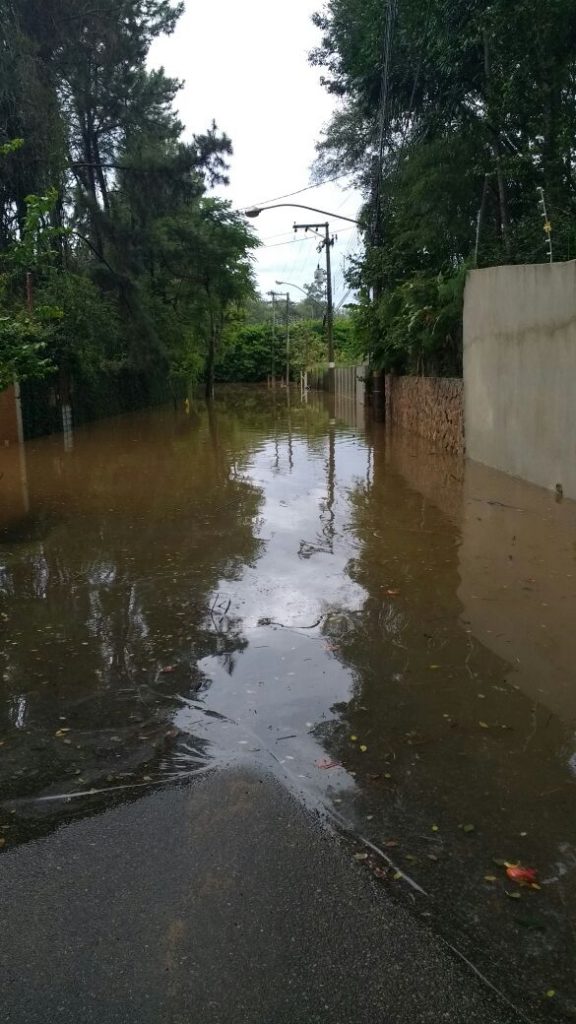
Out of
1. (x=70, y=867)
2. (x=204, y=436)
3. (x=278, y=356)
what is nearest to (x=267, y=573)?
(x=70, y=867)

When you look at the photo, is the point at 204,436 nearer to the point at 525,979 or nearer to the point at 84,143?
the point at 84,143

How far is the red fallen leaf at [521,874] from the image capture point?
284 centimetres

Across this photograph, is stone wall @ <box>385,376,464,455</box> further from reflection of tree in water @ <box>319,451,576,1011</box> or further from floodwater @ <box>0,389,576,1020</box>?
reflection of tree in water @ <box>319,451,576,1011</box>

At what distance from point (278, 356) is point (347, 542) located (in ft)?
193

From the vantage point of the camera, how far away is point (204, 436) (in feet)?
73.2

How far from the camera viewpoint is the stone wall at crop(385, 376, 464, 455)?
1561 cm

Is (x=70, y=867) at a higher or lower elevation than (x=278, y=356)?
lower

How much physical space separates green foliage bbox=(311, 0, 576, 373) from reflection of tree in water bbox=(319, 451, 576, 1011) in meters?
9.89

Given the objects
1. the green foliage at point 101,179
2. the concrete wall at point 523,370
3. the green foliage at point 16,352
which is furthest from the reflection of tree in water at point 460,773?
the green foliage at point 101,179

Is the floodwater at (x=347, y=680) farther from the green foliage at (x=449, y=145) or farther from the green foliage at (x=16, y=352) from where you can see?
the green foliage at (x=449, y=145)

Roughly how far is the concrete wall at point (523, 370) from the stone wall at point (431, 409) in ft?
3.33

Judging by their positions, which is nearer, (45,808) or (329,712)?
(45,808)

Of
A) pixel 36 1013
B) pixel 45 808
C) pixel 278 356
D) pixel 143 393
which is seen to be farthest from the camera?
pixel 278 356

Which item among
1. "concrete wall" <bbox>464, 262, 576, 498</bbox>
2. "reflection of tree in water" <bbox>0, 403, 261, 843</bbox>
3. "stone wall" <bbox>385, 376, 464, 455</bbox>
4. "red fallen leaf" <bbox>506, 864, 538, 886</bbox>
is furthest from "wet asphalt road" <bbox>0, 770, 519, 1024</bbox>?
"stone wall" <bbox>385, 376, 464, 455</bbox>
